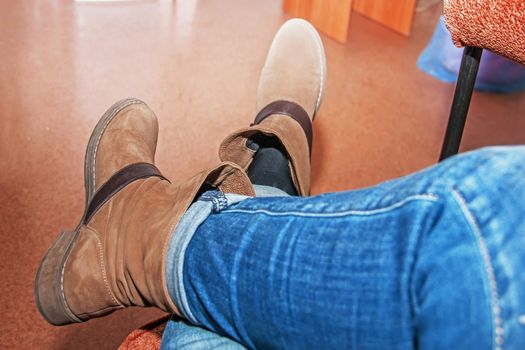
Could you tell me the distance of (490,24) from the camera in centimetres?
78

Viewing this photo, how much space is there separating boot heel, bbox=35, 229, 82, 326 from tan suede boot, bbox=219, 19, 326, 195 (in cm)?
27

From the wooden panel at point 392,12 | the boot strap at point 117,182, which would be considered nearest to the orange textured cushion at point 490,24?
the boot strap at point 117,182

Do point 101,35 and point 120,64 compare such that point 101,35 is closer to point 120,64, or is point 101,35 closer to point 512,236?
point 120,64

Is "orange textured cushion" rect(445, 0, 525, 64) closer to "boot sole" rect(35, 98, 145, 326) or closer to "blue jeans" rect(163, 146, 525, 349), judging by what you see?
"blue jeans" rect(163, 146, 525, 349)

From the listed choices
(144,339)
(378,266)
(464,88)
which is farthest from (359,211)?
(464,88)

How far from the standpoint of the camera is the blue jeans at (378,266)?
486mm

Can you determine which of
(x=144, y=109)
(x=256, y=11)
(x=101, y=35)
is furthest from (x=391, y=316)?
(x=256, y=11)

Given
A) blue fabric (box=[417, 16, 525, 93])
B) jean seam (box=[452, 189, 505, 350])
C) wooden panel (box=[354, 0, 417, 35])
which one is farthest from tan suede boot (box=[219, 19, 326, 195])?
wooden panel (box=[354, 0, 417, 35])

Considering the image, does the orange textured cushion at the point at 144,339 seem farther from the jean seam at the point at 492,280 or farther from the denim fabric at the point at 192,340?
the jean seam at the point at 492,280

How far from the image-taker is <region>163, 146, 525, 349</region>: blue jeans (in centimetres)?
49

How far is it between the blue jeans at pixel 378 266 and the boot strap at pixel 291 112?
431 millimetres

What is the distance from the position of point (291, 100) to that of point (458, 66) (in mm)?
801

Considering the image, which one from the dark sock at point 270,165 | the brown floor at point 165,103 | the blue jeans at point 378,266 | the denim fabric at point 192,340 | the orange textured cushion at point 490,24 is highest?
A: the orange textured cushion at point 490,24

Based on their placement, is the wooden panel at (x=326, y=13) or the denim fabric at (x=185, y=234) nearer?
the denim fabric at (x=185, y=234)
